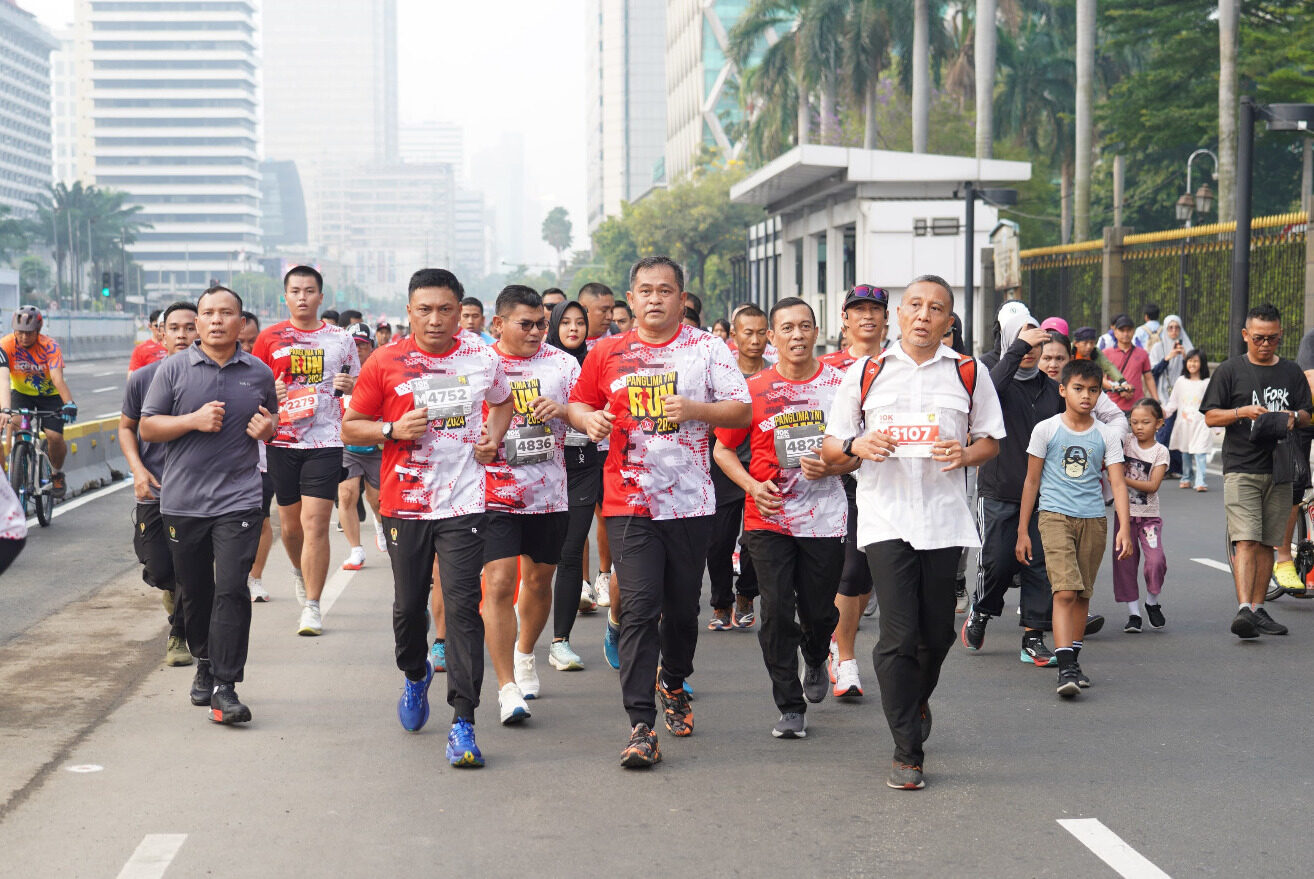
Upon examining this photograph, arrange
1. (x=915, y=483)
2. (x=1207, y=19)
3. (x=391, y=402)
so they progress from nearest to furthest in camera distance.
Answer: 1. (x=915, y=483)
2. (x=391, y=402)
3. (x=1207, y=19)

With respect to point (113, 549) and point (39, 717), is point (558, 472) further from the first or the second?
point (113, 549)

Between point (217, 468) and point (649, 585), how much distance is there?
7.00 feet

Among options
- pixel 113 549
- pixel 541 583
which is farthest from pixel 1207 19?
pixel 541 583

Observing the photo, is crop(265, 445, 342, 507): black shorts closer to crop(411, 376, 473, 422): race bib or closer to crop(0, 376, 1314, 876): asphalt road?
crop(0, 376, 1314, 876): asphalt road

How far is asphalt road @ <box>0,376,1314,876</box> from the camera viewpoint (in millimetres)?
5121

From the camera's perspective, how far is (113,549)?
43.5 ft

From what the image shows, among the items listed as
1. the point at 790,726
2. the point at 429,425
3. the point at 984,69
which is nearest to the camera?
the point at 429,425

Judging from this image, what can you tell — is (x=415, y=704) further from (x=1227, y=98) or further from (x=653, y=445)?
(x=1227, y=98)

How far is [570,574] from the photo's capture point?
329 inches

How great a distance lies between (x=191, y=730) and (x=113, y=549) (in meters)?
6.85

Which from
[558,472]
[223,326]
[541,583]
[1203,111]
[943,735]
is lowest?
[943,735]

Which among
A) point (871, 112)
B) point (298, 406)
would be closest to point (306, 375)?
point (298, 406)

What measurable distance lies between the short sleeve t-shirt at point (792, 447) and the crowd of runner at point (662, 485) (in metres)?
0.01

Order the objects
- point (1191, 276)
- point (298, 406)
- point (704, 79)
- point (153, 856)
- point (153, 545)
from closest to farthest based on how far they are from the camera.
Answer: point (153, 856)
point (153, 545)
point (298, 406)
point (1191, 276)
point (704, 79)
